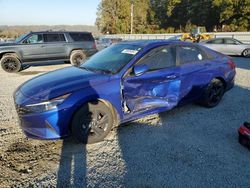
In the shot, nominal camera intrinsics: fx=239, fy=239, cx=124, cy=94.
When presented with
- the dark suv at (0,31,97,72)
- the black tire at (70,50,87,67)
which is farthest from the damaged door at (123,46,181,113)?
the black tire at (70,50,87,67)

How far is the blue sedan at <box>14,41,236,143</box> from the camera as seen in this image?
11.4 ft

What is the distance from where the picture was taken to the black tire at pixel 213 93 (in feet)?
17.1

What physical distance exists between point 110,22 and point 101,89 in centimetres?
6049

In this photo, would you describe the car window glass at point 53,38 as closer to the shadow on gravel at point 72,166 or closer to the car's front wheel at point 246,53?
the shadow on gravel at point 72,166

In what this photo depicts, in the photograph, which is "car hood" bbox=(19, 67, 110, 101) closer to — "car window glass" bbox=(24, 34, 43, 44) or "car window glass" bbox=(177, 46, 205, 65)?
"car window glass" bbox=(177, 46, 205, 65)

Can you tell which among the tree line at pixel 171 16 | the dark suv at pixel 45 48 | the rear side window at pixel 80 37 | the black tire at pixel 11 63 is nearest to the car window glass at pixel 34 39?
the dark suv at pixel 45 48

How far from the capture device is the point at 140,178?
118 inches

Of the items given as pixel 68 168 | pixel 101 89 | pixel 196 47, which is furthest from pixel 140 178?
pixel 196 47

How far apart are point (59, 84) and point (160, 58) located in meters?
1.88

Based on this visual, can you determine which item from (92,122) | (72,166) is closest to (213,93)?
(92,122)

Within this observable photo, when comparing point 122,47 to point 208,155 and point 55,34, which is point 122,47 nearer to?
point 208,155

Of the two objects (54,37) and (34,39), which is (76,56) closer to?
(54,37)

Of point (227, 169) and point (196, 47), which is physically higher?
point (196, 47)

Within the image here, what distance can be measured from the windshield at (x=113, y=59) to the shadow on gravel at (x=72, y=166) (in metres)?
1.35
